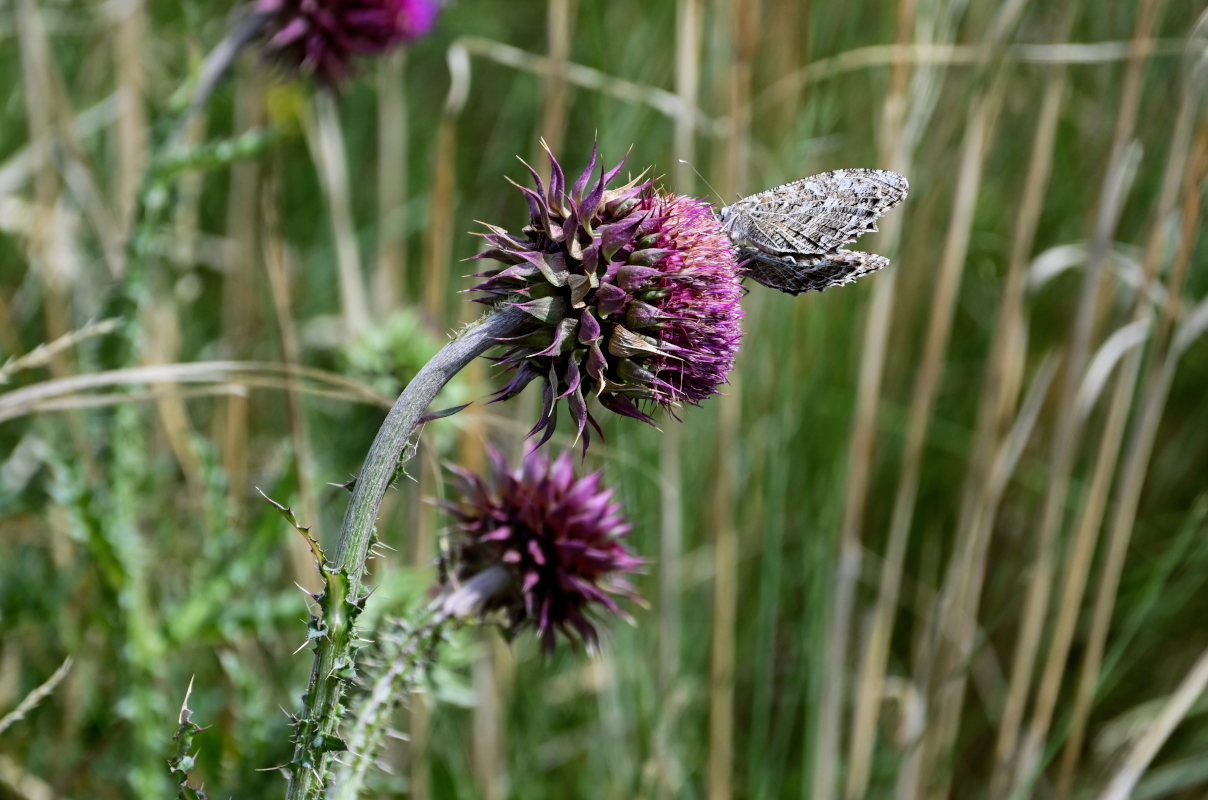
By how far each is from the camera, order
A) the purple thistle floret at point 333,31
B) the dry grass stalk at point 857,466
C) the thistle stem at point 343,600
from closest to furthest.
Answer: the thistle stem at point 343,600 < the dry grass stalk at point 857,466 < the purple thistle floret at point 333,31

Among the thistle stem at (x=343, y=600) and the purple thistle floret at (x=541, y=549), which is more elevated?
the purple thistle floret at (x=541, y=549)

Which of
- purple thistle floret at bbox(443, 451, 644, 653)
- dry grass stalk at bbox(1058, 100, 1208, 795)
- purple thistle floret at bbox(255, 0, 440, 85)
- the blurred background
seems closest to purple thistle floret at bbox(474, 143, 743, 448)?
purple thistle floret at bbox(443, 451, 644, 653)

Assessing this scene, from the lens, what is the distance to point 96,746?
2.70 m

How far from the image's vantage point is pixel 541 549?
241cm

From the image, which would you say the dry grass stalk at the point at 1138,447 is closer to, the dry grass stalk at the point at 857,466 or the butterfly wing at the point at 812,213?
the dry grass stalk at the point at 857,466

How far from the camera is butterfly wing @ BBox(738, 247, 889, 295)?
2254mm

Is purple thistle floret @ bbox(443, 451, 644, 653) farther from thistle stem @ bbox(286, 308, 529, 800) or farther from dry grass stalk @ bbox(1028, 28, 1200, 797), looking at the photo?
dry grass stalk @ bbox(1028, 28, 1200, 797)

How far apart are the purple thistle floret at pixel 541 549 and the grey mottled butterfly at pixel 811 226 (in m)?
0.65

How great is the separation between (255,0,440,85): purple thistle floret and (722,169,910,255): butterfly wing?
1755 mm

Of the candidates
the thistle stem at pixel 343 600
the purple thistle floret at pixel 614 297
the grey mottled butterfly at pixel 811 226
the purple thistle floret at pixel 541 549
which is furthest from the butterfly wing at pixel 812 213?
the thistle stem at pixel 343 600

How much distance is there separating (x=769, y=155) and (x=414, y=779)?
2657mm

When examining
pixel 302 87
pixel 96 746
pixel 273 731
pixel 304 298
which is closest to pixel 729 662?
pixel 273 731

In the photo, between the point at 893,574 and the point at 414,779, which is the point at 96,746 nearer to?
the point at 414,779

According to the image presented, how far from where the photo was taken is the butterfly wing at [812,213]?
2262 millimetres
